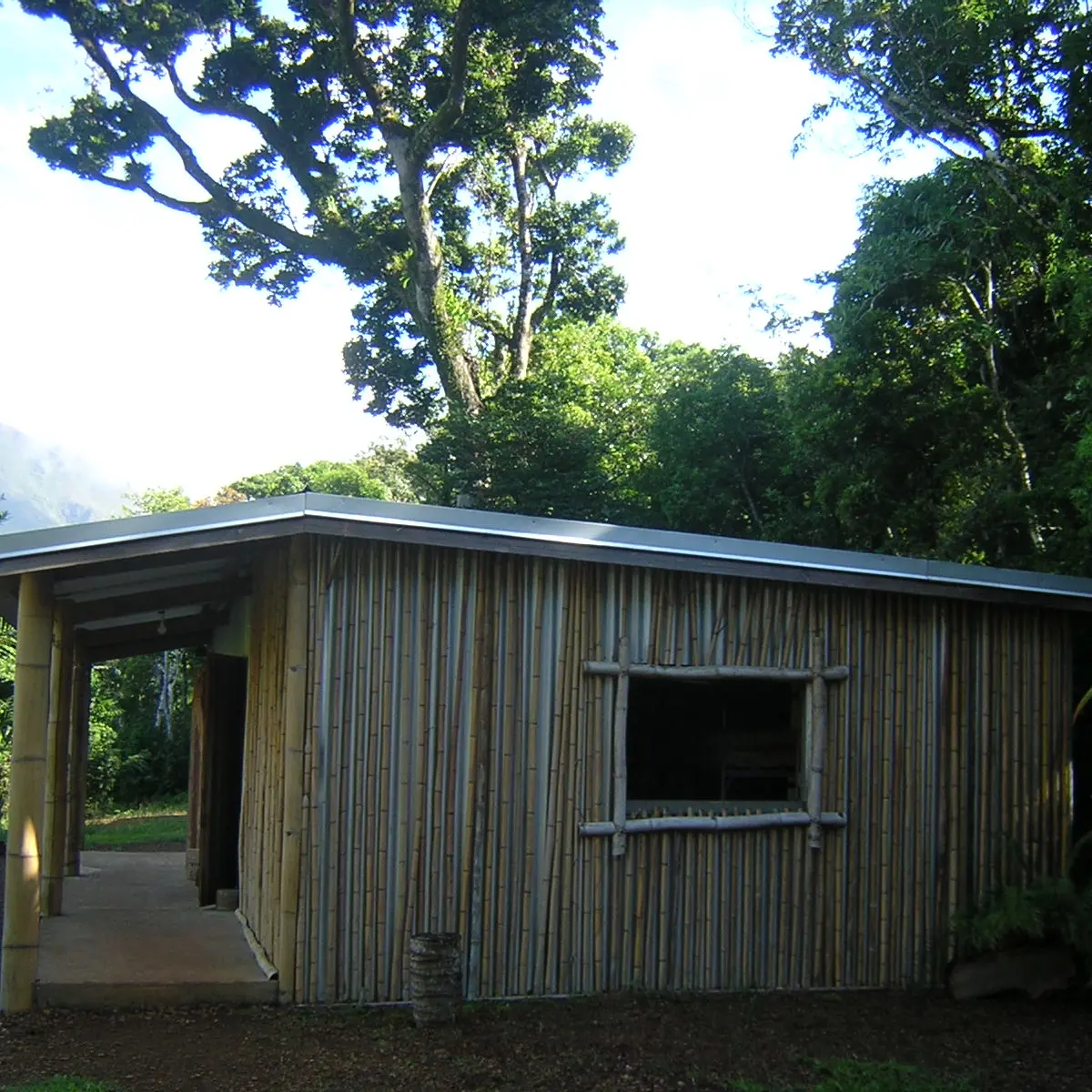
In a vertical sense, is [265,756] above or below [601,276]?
below

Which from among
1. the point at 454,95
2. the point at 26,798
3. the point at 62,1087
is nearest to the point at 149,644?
the point at 26,798

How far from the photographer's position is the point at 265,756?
8.69m

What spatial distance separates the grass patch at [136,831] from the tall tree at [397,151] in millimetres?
9356

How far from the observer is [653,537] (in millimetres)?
7383

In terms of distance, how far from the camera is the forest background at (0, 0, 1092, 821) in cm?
1485

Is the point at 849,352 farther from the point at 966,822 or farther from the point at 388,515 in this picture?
the point at 388,515

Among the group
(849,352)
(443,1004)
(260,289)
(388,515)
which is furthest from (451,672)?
(260,289)

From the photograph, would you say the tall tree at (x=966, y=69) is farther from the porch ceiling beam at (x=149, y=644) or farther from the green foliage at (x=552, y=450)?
the porch ceiling beam at (x=149, y=644)

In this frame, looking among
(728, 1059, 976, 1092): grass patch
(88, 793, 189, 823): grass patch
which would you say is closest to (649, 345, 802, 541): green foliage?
(88, 793, 189, 823): grass patch

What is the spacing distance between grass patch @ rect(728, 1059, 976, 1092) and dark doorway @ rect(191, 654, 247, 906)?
5.66 meters

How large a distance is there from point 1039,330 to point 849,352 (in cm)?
228

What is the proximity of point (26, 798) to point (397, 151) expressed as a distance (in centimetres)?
2011

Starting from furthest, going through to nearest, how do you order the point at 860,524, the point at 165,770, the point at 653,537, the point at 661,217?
1. the point at 661,217
2. the point at 165,770
3. the point at 860,524
4. the point at 653,537

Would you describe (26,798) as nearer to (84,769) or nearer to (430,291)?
(84,769)
